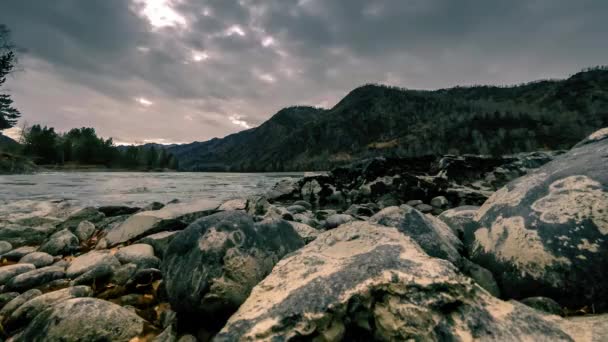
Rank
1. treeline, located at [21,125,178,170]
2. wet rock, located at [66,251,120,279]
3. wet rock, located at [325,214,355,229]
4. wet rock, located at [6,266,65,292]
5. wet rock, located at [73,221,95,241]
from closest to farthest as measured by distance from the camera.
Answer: wet rock, located at [6,266,65,292]
wet rock, located at [66,251,120,279]
wet rock, located at [325,214,355,229]
wet rock, located at [73,221,95,241]
treeline, located at [21,125,178,170]

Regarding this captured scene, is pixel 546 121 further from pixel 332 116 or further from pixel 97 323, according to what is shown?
pixel 332 116

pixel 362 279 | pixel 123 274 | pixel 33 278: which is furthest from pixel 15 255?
pixel 362 279

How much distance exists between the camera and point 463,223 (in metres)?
3.52

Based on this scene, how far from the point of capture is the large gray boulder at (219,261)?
2.32 meters

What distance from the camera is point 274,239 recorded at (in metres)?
2.91

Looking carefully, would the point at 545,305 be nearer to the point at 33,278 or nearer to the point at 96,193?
the point at 33,278

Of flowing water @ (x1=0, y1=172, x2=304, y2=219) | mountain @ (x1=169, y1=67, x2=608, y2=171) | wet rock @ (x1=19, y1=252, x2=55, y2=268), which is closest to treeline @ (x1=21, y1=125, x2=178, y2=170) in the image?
mountain @ (x1=169, y1=67, x2=608, y2=171)

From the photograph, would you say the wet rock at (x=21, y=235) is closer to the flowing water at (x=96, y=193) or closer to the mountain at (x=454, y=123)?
the flowing water at (x=96, y=193)

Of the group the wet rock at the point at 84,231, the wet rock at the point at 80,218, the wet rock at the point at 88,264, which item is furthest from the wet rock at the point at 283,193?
the wet rock at the point at 88,264

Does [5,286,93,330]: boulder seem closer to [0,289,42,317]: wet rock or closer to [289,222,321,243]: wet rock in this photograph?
[0,289,42,317]: wet rock

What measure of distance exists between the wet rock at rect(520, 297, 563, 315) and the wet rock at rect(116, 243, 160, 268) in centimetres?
432

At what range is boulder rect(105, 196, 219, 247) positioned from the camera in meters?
4.98

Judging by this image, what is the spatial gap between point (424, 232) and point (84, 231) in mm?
6632

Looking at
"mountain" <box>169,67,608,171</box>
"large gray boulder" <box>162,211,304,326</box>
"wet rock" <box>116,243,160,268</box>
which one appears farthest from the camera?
"mountain" <box>169,67,608,171</box>
